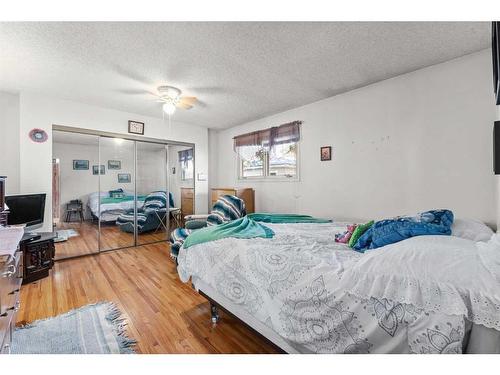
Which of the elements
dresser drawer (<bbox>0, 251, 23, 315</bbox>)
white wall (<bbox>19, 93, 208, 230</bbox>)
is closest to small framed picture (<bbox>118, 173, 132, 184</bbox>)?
white wall (<bbox>19, 93, 208, 230</bbox>)

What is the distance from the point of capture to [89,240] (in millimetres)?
3809

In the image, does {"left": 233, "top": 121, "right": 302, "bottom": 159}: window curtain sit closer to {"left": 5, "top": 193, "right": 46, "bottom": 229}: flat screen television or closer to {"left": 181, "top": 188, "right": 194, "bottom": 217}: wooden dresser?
{"left": 181, "top": 188, "right": 194, "bottom": 217}: wooden dresser

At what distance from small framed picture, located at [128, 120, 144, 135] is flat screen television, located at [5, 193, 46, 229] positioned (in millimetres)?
1622

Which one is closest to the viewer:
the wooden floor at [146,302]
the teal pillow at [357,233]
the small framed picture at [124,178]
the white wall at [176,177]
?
the wooden floor at [146,302]

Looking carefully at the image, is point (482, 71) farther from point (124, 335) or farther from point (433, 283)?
point (124, 335)

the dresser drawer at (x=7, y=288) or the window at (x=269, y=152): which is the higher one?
the window at (x=269, y=152)

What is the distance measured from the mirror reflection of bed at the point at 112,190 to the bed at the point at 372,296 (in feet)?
10.6

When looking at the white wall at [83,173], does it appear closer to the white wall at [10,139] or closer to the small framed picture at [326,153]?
the white wall at [10,139]

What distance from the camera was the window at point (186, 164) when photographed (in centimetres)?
488

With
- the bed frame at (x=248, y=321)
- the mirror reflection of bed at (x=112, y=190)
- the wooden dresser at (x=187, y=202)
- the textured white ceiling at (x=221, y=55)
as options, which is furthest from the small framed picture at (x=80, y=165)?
the bed frame at (x=248, y=321)

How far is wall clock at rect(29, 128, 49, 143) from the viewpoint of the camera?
317 cm

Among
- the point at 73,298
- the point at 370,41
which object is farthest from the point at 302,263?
the point at 73,298

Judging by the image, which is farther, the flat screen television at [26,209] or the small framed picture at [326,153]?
the small framed picture at [326,153]
